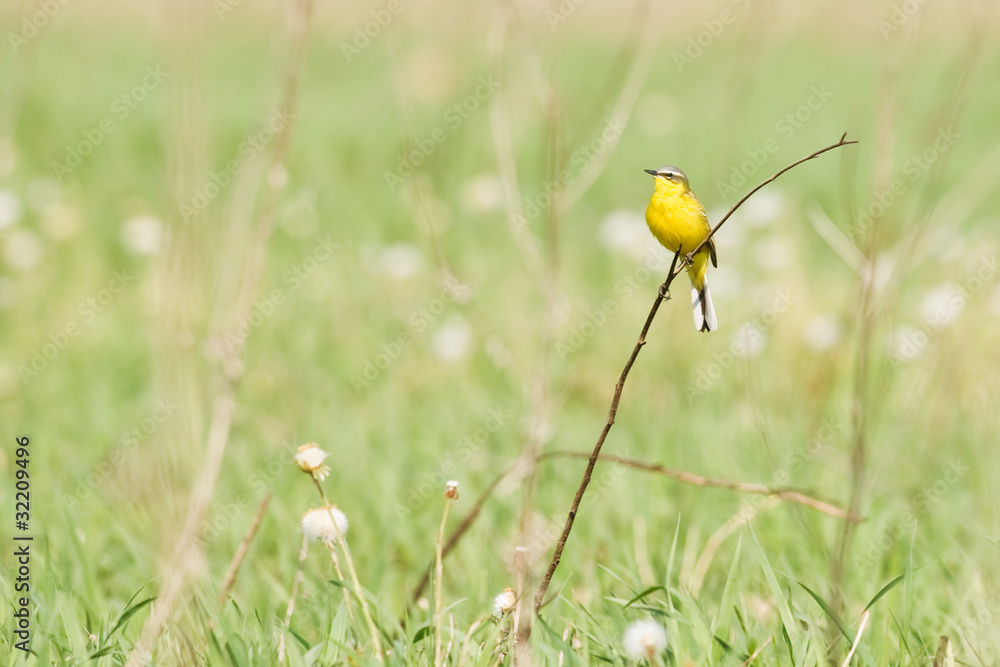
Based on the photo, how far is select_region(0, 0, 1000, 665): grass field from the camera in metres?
1.80

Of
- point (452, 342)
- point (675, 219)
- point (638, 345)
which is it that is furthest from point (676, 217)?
point (452, 342)

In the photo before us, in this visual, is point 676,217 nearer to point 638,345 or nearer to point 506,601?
point 638,345

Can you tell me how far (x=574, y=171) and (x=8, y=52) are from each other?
19.8 ft

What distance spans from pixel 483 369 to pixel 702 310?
2751mm

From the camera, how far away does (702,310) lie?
229cm

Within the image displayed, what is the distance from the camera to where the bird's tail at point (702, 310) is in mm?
2000

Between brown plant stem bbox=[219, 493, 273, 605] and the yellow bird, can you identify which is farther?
the yellow bird

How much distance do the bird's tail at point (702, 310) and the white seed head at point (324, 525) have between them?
0.78m

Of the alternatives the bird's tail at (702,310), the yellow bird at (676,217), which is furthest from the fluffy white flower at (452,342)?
the yellow bird at (676,217)

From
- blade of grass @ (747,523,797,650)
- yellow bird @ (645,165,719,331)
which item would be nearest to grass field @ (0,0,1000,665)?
blade of grass @ (747,523,797,650)

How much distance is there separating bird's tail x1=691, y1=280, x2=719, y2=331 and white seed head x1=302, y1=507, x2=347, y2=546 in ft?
2.55

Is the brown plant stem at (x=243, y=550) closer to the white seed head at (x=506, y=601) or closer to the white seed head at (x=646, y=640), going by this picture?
the white seed head at (x=506, y=601)

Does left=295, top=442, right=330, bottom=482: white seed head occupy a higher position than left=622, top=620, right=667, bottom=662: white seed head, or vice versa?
left=295, top=442, right=330, bottom=482: white seed head

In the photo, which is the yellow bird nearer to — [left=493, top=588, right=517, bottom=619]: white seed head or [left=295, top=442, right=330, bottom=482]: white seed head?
[left=493, top=588, right=517, bottom=619]: white seed head
